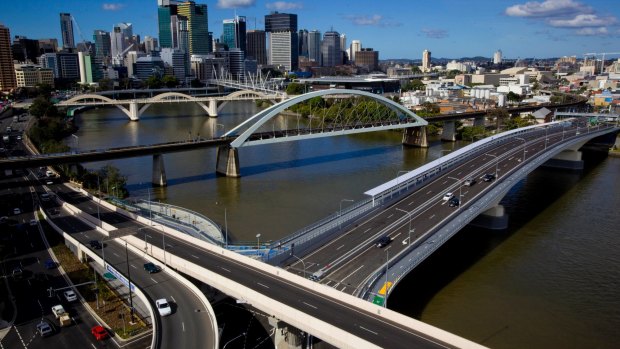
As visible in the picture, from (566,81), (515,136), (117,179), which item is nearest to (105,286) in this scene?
(117,179)

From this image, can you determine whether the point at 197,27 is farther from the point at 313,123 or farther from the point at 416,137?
the point at 416,137

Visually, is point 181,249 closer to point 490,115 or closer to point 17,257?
point 17,257

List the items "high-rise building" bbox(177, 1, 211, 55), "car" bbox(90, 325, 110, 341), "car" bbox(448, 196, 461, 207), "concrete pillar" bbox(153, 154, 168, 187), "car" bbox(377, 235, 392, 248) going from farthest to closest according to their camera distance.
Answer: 1. "high-rise building" bbox(177, 1, 211, 55)
2. "concrete pillar" bbox(153, 154, 168, 187)
3. "car" bbox(448, 196, 461, 207)
4. "car" bbox(377, 235, 392, 248)
5. "car" bbox(90, 325, 110, 341)

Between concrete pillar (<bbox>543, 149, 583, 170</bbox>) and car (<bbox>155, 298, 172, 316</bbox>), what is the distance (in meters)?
40.1

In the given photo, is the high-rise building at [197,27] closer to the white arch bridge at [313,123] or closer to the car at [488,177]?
the white arch bridge at [313,123]

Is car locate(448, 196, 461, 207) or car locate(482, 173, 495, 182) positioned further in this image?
car locate(482, 173, 495, 182)

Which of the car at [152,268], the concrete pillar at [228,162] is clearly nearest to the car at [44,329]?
the car at [152,268]

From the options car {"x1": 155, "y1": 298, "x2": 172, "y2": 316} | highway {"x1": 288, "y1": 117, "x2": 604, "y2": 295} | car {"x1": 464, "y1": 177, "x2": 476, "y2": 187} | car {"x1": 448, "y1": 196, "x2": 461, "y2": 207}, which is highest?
car {"x1": 464, "y1": 177, "x2": 476, "y2": 187}

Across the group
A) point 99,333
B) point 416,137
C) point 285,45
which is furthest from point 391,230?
point 285,45

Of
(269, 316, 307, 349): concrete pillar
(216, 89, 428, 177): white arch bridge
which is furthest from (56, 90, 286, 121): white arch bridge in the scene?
A: (269, 316, 307, 349): concrete pillar

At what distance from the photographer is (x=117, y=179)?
31516 millimetres

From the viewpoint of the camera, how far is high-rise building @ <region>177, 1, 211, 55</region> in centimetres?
18112

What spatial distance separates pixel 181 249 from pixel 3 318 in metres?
6.16

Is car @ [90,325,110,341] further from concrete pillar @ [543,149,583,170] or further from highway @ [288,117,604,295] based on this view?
concrete pillar @ [543,149,583,170]
